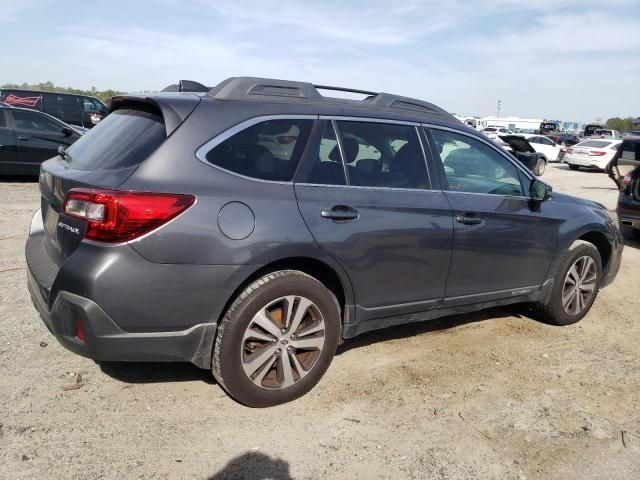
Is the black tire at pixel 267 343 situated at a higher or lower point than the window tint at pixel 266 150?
lower

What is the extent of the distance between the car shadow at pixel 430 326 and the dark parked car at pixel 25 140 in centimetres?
906

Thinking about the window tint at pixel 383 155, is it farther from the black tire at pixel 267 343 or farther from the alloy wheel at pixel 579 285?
the alloy wheel at pixel 579 285

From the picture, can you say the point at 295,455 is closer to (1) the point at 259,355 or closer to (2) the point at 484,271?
(1) the point at 259,355

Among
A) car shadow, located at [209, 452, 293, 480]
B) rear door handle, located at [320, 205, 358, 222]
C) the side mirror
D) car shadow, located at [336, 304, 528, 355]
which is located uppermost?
the side mirror

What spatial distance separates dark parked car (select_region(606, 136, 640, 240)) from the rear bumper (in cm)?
709

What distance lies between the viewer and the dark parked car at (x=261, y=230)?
103 inches

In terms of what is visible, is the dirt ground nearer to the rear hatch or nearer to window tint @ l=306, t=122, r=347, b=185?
the rear hatch

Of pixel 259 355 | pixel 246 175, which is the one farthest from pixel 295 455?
pixel 246 175

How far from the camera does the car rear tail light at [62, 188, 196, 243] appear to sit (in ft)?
8.38

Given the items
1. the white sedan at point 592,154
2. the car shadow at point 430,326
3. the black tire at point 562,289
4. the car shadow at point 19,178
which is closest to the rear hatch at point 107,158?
the car shadow at point 430,326

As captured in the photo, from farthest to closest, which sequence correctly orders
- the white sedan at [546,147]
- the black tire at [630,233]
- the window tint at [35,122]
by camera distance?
the white sedan at [546,147] < the window tint at [35,122] < the black tire at [630,233]

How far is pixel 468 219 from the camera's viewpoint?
371 cm

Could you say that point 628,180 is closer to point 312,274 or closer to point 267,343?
point 312,274

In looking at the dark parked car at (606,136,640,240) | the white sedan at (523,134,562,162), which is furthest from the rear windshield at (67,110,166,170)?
the white sedan at (523,134,562,162)
